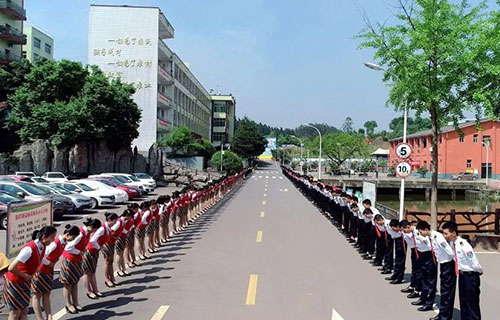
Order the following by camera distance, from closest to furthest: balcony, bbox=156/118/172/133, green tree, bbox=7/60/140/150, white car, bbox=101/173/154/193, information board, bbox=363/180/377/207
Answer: information board, bbox=363/180/377/207
white car, bbox=101/173/154/193
green tree, bbox=7/60/140/150
balcony, bbox=156/118/172/133

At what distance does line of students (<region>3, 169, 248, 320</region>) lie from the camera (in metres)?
6.05

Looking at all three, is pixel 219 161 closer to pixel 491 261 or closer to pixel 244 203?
pixel 244 203

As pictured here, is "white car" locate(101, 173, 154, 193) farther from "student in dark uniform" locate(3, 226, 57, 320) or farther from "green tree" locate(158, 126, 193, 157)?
"student in dark uniform" locate(3, 226, 57, 320)

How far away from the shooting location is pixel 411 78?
42.2 ft

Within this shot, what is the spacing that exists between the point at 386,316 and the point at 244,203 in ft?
66.7

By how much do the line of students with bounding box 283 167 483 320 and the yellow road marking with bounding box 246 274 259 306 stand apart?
9.18 feet

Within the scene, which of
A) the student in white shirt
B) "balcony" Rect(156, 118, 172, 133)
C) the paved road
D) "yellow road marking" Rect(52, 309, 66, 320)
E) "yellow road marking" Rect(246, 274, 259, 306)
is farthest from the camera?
"balcony" Rect(156, 118, 172, 133)

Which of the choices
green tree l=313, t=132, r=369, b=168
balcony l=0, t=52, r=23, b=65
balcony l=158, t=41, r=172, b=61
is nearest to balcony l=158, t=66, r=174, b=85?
balcony l=158, t=41, r=172, b=61

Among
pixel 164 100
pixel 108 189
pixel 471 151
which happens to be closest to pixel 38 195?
pixel 108 189

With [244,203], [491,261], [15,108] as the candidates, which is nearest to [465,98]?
→ [491,261]

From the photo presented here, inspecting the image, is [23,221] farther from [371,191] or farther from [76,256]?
[371,191]

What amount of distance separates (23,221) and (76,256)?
6.32 feet

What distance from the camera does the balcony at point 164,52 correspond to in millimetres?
51253

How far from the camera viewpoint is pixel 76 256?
741 centimetres
